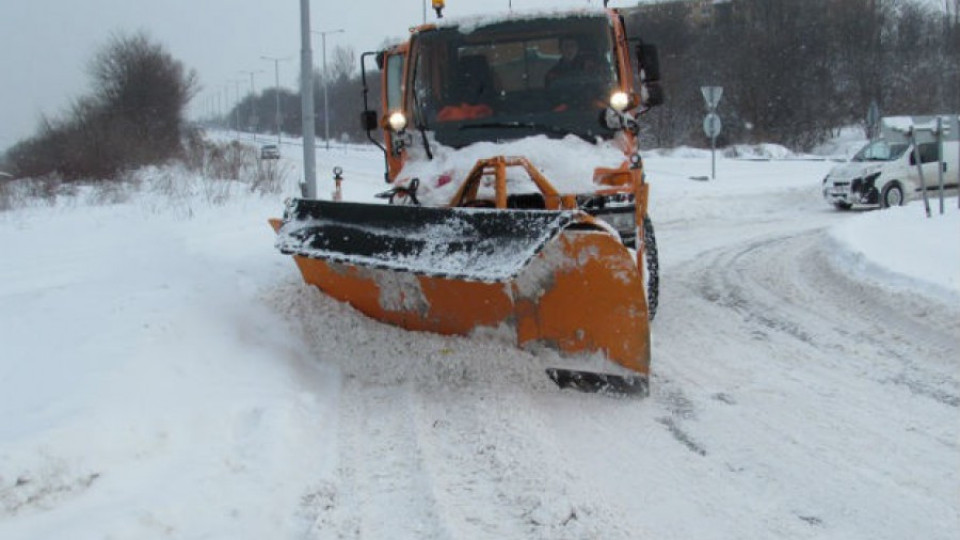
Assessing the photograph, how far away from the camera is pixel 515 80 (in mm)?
6117

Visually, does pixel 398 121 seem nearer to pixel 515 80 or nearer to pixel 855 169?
pixel 515 80

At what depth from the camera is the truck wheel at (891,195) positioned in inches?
658

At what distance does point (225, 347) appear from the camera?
17.4 feet

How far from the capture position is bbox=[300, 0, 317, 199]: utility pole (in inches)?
501

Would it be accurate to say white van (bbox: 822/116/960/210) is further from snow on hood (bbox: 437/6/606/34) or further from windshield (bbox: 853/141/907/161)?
snow on hood (bbox: 437/6/606/34)

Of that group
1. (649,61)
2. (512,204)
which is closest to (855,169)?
(649,61)

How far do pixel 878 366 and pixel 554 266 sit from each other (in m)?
2.35

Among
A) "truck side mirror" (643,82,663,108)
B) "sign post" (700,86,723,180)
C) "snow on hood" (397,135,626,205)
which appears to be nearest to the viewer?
"snow on hood" (397,135,626,205)

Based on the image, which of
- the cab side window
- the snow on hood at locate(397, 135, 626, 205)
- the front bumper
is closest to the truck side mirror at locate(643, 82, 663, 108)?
the snow on hood at locate(397, 135, 626, 205)

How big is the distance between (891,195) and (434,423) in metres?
15.4

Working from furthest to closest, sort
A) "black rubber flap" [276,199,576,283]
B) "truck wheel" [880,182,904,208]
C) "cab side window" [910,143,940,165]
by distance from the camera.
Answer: "cab side window" [910,143,940,165] → "truck wheel" [880,182,904,208] → "black rubber flap" [276,199,576,283]

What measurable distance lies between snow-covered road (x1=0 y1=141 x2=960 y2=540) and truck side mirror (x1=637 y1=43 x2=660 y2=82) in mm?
2000

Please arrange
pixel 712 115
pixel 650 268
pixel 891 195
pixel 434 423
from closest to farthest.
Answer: pixel 434 423 < pixel 650 268 < pixel 891 195 < pixel 712 115

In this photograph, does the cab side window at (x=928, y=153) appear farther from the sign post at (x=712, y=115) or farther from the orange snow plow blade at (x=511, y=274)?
the orange snow plow blade at (x=511, y=274)
